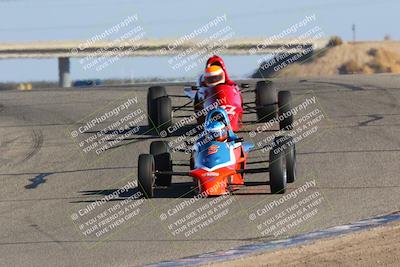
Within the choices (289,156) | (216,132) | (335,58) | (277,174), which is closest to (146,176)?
(216,132)

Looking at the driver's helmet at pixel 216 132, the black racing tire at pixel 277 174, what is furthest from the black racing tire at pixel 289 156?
the driver's helmet at pixel 216 132

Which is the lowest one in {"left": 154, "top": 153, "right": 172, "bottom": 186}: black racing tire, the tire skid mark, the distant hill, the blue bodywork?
the distant hill

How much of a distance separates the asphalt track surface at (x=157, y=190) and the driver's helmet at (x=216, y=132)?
83 centimetres

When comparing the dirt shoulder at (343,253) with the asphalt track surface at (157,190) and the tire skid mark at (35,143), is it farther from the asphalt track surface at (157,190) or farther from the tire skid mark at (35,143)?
the tire skid mark at (35,143)

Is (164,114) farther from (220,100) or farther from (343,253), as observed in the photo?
(343,253)

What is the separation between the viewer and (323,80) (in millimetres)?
30016

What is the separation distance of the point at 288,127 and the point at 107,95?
31.8 feet

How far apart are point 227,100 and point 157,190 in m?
3.74

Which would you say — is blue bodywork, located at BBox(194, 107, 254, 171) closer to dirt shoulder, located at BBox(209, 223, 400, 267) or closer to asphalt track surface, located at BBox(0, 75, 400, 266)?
asphalt track surface, located at BBox(0, 75, 400, 266)

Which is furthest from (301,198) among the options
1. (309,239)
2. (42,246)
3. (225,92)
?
(225,92)

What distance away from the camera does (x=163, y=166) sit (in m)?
15.7

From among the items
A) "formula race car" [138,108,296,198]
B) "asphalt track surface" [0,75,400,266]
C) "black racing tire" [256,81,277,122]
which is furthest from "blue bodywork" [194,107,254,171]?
"black racing tire" [256,81,277,122]

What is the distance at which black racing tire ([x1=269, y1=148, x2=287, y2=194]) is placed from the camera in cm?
1455

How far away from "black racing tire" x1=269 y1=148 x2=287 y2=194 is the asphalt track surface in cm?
14
